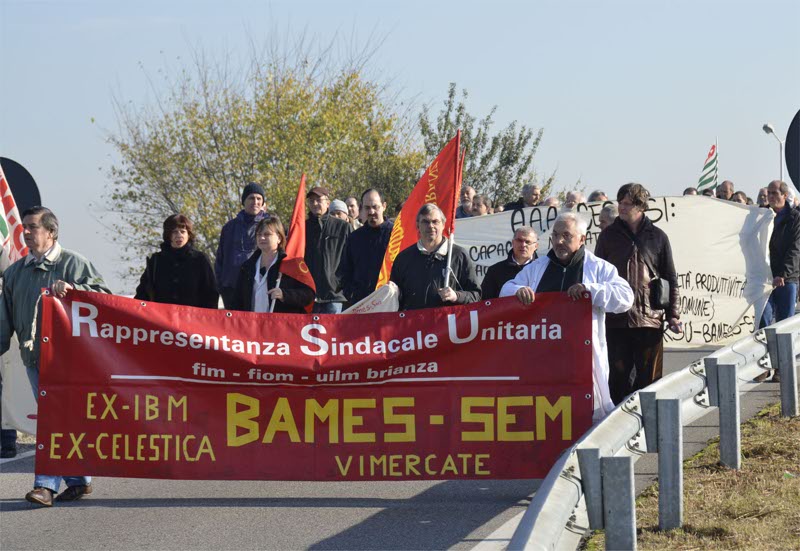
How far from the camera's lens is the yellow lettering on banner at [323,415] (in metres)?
8.00

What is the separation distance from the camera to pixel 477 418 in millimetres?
7980

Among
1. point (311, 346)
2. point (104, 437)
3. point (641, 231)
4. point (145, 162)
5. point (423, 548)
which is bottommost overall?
point (423, 548)

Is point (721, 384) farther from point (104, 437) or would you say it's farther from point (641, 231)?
point (104, 437)

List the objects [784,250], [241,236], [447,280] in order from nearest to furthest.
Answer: [447,280] → [241,236] → [784,250]

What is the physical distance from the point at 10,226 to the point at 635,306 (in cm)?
619

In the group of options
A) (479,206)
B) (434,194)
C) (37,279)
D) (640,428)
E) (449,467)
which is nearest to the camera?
(640,428)

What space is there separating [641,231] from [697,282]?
7508 millimetres

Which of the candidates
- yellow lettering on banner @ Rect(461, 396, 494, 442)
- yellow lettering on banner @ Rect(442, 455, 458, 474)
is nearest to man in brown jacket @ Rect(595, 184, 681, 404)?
yellow lettering on banner @ Rect(461, 396, 494, 442)

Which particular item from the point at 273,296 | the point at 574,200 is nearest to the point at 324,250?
the point at 273,296

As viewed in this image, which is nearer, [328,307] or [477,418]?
[477,418]

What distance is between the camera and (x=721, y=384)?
8039mm

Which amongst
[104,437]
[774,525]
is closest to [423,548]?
[774,525]

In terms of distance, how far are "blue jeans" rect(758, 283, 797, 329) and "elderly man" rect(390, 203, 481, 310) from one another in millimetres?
5616

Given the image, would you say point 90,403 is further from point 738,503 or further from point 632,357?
point 738,503
